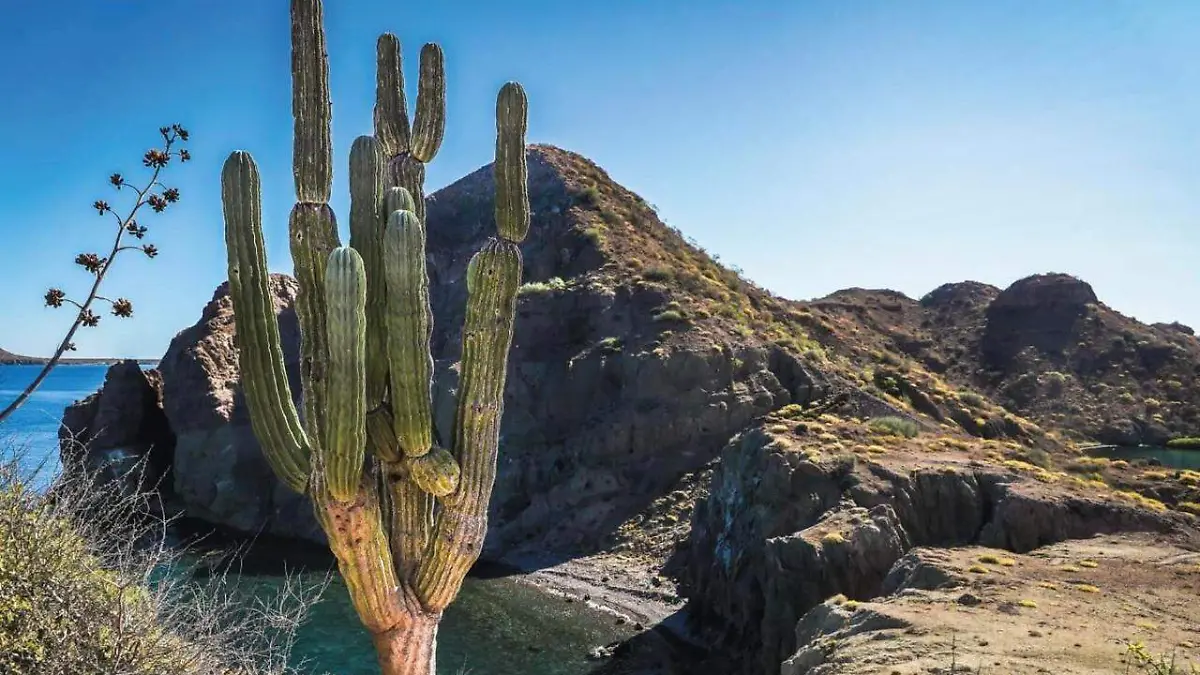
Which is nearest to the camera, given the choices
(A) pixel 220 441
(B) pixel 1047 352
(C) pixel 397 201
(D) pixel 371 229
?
(C) pixel 397 201

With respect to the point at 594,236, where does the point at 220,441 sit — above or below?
below

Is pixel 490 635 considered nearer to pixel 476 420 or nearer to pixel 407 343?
pixel 476 420

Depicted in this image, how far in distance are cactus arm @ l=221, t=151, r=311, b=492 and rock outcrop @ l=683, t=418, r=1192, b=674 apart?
1083 centimetres

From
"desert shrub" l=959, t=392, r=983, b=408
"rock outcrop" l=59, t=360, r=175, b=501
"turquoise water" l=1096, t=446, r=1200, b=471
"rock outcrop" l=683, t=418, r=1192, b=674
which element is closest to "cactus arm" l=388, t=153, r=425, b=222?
"rock outcrop" l=683, t=418, r=1192, b=674

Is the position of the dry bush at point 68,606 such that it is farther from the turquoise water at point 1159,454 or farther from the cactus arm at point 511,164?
the turquoise water at point 1159,454

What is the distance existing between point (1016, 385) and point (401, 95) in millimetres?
55556

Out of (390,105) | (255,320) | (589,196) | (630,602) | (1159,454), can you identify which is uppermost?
(589,196)

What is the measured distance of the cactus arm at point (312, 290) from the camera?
25.1ft

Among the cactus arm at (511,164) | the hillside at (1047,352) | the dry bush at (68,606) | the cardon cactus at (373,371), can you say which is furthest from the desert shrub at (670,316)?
the dry bush at (68,606)

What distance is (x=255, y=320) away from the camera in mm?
7602

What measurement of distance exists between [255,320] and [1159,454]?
50.5 m

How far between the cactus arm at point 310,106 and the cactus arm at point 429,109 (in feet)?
4.38

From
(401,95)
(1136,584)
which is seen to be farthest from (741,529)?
(401,95)

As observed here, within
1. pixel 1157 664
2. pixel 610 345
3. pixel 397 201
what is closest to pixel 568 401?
pixel 610 345
